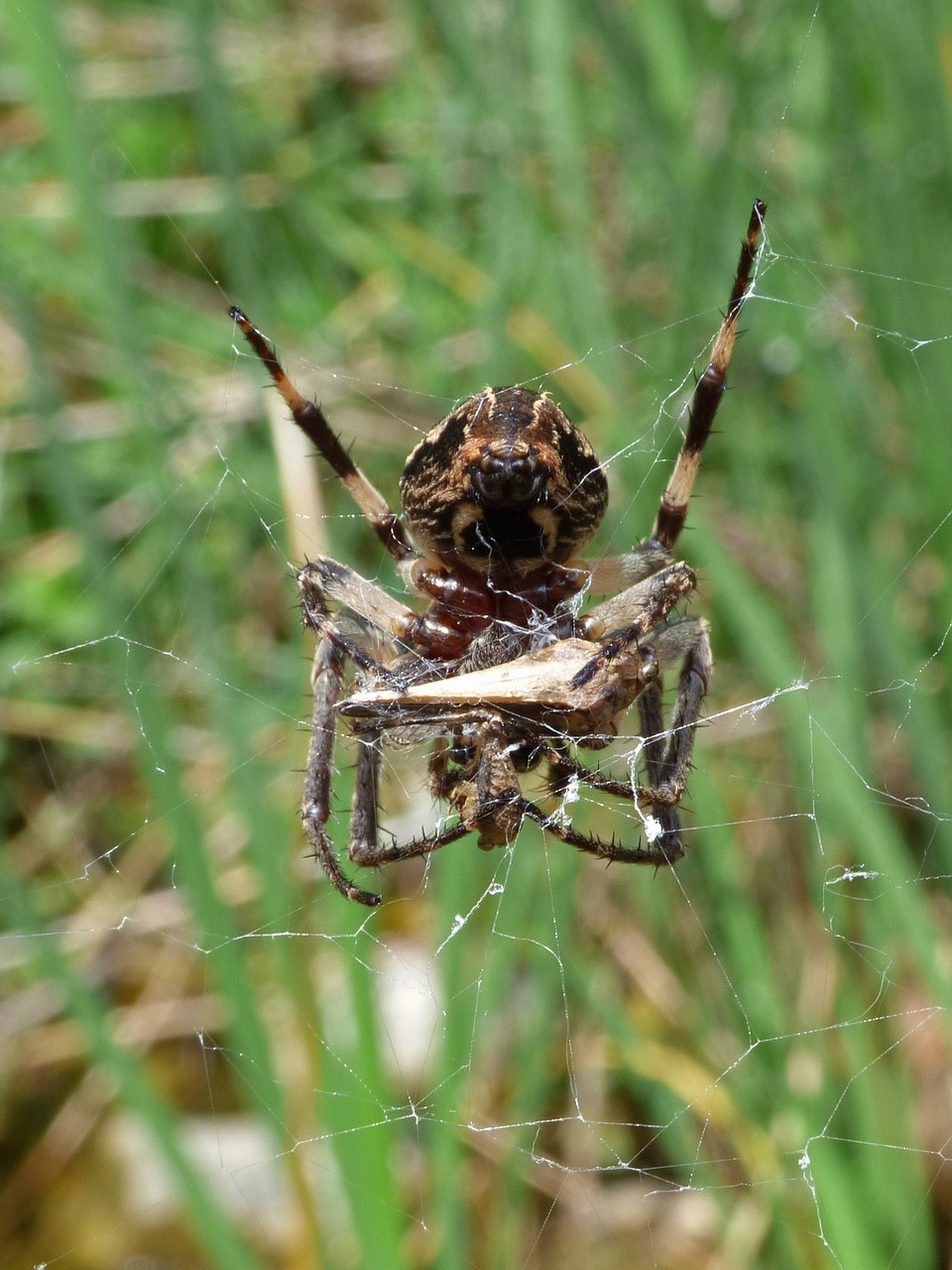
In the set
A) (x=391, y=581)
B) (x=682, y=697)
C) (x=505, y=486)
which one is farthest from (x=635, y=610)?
(x=391, y=581)

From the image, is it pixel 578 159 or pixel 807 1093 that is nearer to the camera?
pixel 807 1093

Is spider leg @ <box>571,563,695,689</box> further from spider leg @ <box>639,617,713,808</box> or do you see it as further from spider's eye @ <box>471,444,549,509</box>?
spider's eye @ <box>471,444,549,509</box>

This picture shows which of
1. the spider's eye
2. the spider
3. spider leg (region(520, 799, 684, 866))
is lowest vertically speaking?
spider leg (region(520, 799, 684, 866))

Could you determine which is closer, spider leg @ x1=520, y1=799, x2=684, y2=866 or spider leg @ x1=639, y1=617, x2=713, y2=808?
spider leg @ x1=520, y1=799, x2=684, y2=866

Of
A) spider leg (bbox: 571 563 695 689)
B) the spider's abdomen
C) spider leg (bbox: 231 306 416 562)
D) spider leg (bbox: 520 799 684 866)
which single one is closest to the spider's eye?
the spider's abdomen

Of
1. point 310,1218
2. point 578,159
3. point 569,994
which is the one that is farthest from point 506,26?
point 310,1218

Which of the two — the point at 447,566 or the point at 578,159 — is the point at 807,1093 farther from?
the point at 578,159
